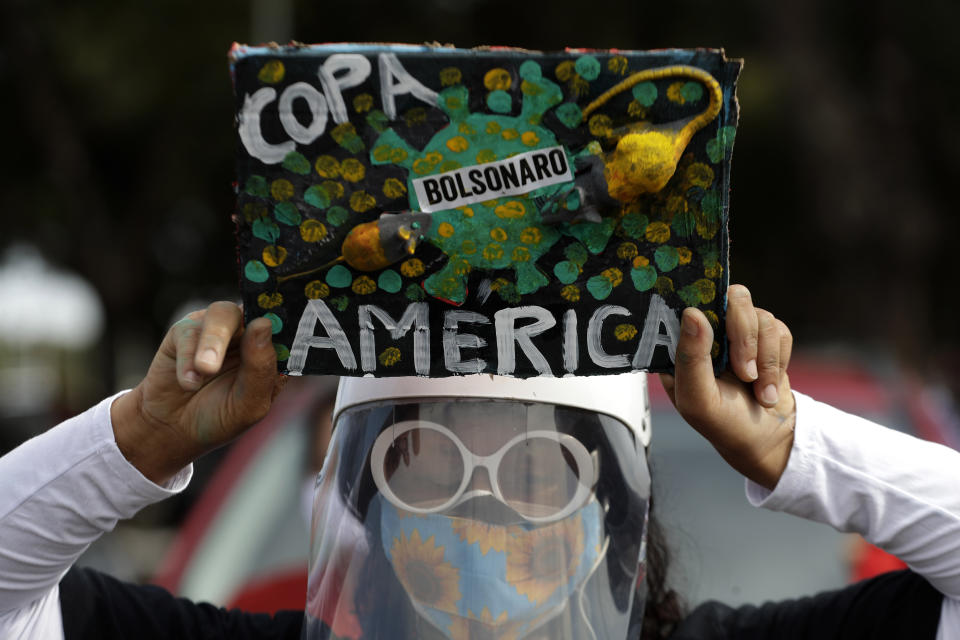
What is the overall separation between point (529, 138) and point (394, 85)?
20cm

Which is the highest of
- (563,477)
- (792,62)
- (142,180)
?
(792,62)

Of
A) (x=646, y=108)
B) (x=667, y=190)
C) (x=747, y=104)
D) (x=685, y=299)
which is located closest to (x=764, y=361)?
(x=685, y=299)

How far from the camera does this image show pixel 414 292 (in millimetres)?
1561

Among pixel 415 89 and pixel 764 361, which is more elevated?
pixel 415 89

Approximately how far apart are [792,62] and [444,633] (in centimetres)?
888

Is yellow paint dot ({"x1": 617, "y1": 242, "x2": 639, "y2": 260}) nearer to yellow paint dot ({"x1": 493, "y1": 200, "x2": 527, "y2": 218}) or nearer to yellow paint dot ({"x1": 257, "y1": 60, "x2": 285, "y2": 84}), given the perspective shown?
yellow paint dot ({"x1": 493, "y1": 200, "x2": 527, "y2": 218})

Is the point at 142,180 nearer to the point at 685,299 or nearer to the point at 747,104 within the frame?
the point at 747,104

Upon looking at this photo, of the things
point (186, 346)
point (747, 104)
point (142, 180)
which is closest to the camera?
point (186, 346)

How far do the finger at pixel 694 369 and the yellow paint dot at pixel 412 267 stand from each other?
39cm

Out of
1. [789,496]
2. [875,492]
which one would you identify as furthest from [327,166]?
[875,492]

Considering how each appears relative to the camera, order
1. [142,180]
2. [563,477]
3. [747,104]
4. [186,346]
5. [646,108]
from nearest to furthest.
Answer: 1. [646,108]
2. [186,346]
3. [563,477]
4. [747,104]
5. [142,180]

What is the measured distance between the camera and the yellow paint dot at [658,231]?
1526 millimetres

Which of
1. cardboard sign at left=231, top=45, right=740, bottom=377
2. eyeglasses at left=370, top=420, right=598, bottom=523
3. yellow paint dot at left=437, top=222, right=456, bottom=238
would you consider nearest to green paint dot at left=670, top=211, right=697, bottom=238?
cardboard sign at left=231, top=45, right=740, bottom=377

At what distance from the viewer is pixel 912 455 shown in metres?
1.75
